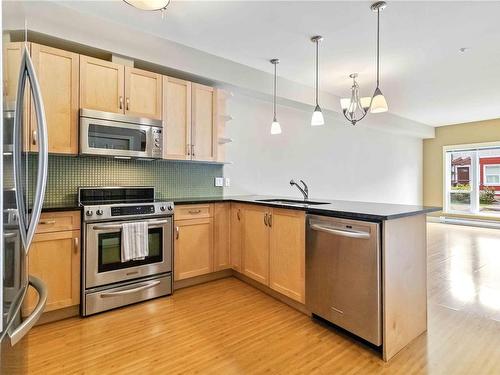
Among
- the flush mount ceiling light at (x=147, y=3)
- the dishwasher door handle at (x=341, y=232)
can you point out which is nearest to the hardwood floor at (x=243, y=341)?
the dishwasher door handle at (x=341, y=232)

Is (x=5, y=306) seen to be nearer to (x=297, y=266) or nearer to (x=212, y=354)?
(x=212, y=354)

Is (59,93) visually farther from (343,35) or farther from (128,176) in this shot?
(343,35)

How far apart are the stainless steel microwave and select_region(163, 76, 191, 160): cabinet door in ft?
0.41

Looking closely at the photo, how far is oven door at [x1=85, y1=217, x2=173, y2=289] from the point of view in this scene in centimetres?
237

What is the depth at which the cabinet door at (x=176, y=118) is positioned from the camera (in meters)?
3.02

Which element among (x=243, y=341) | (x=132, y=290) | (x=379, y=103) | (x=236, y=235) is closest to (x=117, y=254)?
(x=132, y=290)

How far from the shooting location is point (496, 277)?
128 inches

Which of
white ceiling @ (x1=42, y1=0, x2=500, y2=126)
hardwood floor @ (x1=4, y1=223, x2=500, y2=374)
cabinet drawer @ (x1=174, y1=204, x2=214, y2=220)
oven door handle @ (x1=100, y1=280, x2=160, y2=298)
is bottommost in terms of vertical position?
hardwood floor @ (x1=4, y1=223, x2=500, y2=374)

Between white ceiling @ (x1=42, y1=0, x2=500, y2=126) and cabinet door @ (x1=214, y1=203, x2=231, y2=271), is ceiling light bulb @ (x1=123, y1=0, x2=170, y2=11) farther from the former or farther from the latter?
cabinet door @ (x1=214, y1=203, x2=231, y2=271)

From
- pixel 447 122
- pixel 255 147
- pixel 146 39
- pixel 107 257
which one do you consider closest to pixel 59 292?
pixel 107 257

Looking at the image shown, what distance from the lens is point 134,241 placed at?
2.56 m

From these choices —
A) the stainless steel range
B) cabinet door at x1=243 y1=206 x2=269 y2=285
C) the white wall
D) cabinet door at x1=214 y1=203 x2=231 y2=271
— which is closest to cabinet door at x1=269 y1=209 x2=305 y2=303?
cabinet door at x1=243 y1=206 x2=269 y2=285

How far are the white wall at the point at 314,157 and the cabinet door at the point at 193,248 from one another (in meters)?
0.95

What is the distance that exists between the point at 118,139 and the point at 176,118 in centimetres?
68
